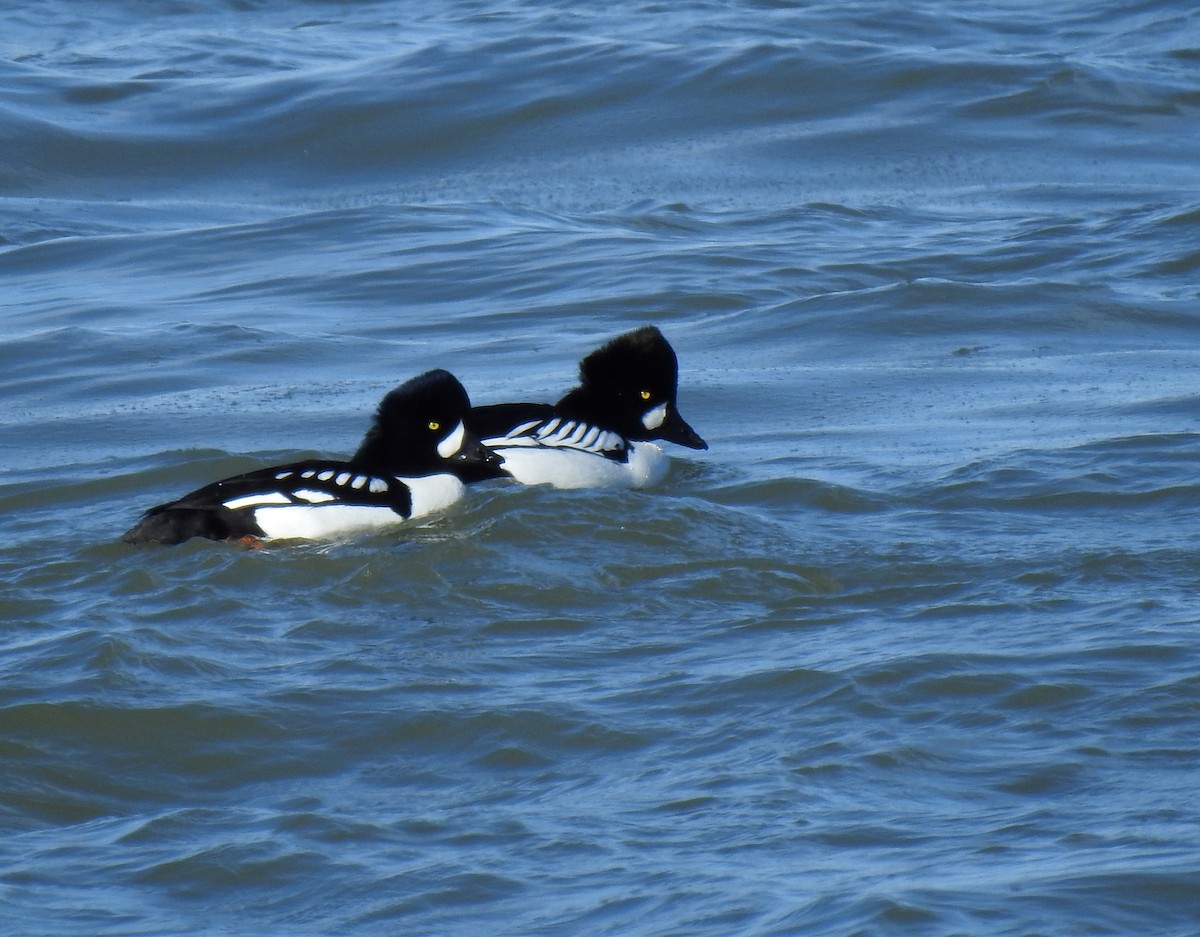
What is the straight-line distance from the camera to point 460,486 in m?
8.45

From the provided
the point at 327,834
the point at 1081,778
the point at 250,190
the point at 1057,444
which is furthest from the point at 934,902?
the point at 250,190

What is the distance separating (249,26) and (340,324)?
12728mm

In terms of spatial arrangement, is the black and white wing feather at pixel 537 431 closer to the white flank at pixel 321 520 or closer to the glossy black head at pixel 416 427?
the glossy black head at pixel 416 427

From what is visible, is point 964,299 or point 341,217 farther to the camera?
point 341,217

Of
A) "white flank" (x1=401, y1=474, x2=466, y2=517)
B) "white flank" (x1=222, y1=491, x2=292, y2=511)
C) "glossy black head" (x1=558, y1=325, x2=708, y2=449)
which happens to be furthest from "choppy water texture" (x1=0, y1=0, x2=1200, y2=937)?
"glossy black head" (x1=558, y1=325, x2=708, y2=449)

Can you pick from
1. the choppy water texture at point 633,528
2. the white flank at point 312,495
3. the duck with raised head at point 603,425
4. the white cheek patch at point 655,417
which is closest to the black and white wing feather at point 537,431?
the duck with raised head at point 603,425

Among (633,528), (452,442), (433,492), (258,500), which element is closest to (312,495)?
(258,500)

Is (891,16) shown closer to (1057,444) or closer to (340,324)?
(340,324)

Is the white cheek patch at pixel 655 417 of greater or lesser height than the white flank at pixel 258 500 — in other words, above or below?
below

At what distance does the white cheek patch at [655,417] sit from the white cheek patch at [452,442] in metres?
1.13

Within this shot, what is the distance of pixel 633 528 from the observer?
7625mm

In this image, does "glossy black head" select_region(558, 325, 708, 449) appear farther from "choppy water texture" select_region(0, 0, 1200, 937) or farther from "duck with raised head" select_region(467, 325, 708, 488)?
"choppy water texture" select_region(0, 0, 1200, 937)

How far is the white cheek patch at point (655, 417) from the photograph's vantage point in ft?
30.8

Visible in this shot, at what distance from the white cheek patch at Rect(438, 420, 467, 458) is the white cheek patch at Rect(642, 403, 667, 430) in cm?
113
